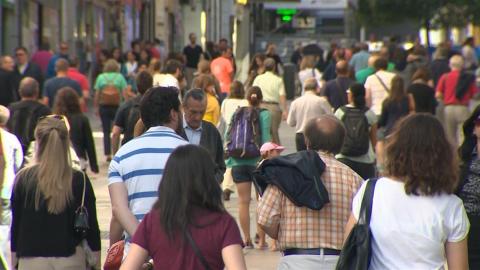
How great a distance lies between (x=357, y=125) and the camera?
490 inches

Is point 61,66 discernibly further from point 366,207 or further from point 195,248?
point 195,248

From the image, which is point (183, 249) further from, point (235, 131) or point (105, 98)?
point (105, 98)

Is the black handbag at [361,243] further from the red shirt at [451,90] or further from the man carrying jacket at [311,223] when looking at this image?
the red shirt at [451,90]

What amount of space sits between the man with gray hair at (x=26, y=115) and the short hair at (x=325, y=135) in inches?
235

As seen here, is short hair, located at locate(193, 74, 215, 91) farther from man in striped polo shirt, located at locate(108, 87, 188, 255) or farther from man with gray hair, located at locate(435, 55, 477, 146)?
man in striped polo shirt, located at locate(108, 87, 188, 255)

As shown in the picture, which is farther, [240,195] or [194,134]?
[240,195]

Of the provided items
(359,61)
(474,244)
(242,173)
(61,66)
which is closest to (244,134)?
(242,173)

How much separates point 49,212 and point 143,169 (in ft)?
2.05

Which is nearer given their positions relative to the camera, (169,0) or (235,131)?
(235,131)

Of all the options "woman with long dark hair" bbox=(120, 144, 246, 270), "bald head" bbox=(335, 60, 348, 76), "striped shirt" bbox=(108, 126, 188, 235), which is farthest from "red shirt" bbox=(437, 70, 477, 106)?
"woman with long dark hair" bbox=(120, 144, 246, 270)

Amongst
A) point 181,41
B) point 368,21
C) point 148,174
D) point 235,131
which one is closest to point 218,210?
point 148,174

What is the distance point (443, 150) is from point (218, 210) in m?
0.99

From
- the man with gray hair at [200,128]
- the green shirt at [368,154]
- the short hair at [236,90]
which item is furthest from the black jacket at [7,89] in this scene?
the man with gray hair at [200,128]

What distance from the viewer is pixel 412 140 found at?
17.3 ft
